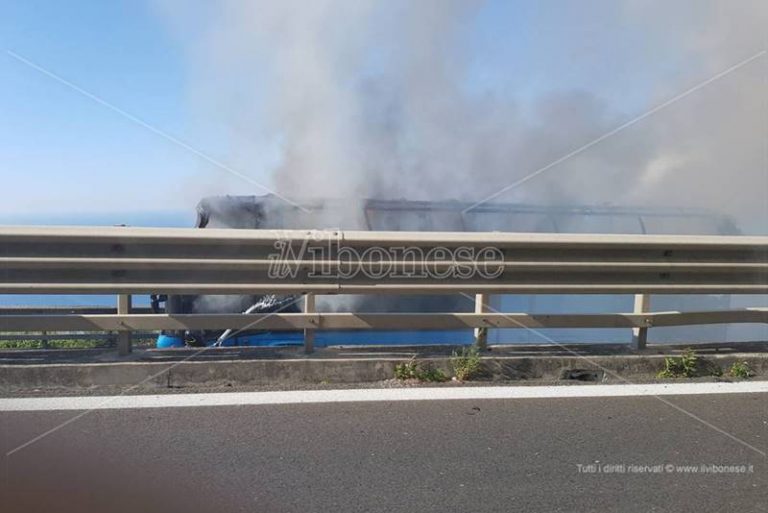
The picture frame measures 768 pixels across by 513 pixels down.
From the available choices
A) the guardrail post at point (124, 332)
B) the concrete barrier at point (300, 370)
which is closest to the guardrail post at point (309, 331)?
the concrete barrier at point (300, 370)

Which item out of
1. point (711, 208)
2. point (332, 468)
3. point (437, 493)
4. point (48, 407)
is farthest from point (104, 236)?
point (711, 208)

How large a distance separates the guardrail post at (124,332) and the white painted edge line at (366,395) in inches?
17.5

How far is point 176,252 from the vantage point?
4.05m

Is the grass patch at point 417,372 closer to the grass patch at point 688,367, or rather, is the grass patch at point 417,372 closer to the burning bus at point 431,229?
the burning bus at point 431,229

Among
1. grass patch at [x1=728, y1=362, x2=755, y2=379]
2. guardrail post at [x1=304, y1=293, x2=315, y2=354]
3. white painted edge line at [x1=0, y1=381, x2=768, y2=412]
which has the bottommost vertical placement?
white painted edge line at [x1=0, y1=381, x2=768, y2=412]

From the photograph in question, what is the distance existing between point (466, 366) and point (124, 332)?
7.18ft

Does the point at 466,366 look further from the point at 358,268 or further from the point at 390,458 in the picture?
the point at 390,458

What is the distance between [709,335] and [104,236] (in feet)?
16.2

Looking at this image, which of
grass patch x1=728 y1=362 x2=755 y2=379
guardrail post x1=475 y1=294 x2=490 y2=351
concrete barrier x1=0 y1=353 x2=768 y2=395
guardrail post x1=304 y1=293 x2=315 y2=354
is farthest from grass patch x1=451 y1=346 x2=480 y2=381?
grass patch x1=728 y1=362 x2=755 y2=379

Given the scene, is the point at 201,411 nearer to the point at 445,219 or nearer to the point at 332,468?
the point at 332,468

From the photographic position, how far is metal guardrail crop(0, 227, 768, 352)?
396 cm

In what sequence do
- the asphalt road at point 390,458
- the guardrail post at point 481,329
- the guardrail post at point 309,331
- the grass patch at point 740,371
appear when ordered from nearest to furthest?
the asphalt road at point 390,458, the guardrail post at point 309,331, the guardrail post at point 481,329, the grass patch at point 740,371

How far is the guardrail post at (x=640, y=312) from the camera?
4.63 metres

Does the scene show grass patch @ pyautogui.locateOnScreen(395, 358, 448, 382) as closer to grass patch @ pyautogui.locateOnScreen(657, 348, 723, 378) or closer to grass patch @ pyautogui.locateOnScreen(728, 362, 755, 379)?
grass patch @ pyautogui.locateOnScreen(657, 348, 723, 378)
